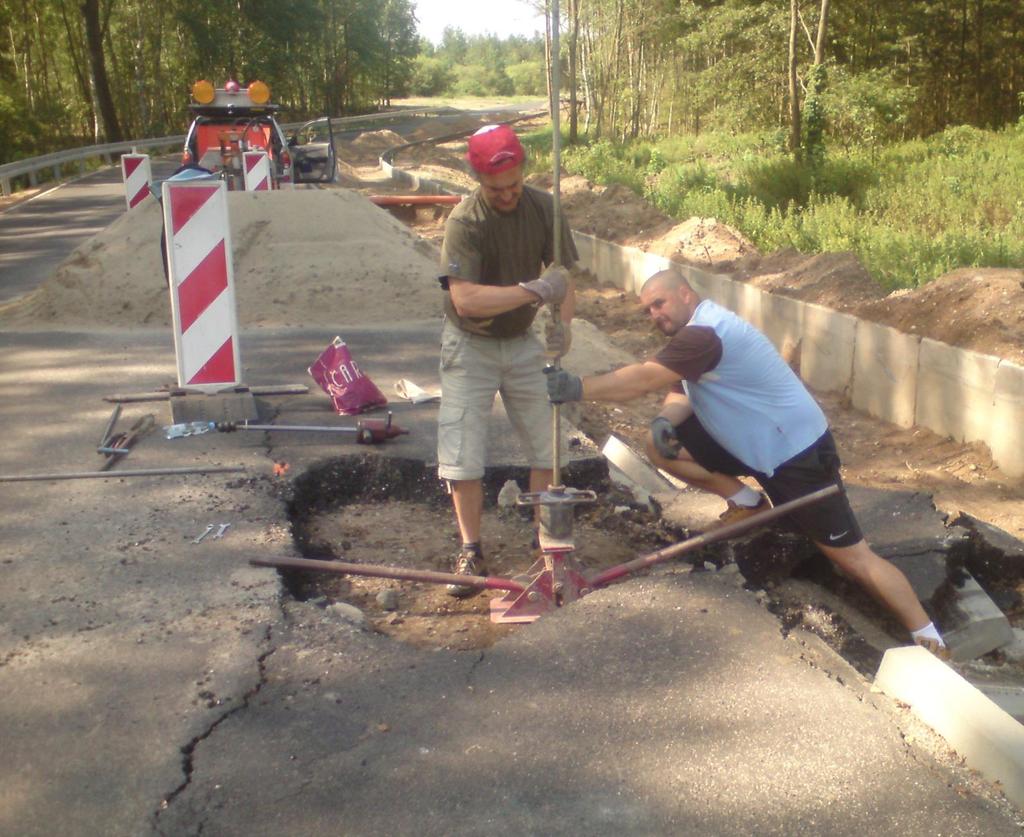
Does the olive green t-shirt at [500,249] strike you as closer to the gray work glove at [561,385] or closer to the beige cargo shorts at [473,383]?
the beige cargo shorts at [473,383]

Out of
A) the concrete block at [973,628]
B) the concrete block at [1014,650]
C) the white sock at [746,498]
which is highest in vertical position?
the white sock at [746,498]

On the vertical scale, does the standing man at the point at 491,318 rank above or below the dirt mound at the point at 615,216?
above

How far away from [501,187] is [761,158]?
16468 mm

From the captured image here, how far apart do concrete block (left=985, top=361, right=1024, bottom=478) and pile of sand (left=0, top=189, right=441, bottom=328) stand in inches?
207

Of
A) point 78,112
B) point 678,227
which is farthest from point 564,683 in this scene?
point 78,112

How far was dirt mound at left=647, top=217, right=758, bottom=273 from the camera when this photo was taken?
11.5m

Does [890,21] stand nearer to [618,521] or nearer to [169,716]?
[618,521]

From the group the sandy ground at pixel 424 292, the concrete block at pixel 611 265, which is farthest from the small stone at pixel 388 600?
the concrete block at pixel 611 265

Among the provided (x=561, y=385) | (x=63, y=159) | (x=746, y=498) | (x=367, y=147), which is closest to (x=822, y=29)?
(x=746, y=498)

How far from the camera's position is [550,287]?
420cm

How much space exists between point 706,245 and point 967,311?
4743 millimetres

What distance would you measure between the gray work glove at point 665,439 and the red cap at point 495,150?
1295 mm

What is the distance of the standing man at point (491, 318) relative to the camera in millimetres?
4355

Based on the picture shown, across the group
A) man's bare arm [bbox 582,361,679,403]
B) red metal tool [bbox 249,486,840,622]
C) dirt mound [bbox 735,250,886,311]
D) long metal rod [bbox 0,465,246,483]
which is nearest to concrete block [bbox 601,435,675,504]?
red metal tool [bbox 249,486,840,622]
